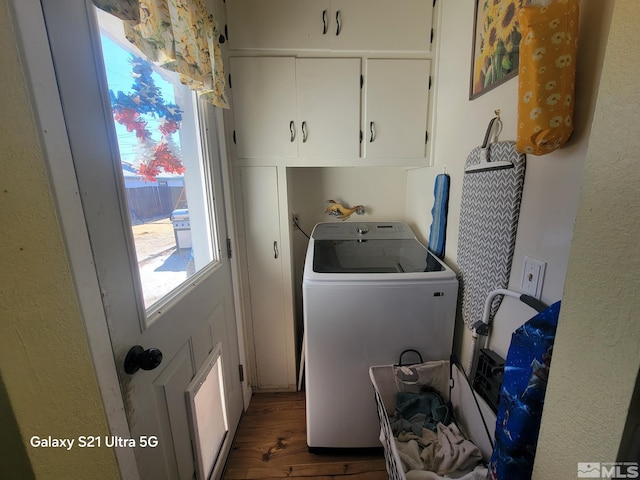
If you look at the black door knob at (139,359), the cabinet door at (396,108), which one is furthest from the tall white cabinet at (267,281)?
the black door knob at (139,359)

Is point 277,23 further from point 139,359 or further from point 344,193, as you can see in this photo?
point 139,359

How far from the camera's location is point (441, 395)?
3.86 ft

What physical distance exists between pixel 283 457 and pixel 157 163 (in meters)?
1.59

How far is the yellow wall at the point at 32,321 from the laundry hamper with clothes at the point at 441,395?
931 millimetres

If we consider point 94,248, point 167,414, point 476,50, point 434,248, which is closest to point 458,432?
point 434,248

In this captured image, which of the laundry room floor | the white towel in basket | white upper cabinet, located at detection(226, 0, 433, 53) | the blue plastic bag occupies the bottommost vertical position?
the laundry room floor

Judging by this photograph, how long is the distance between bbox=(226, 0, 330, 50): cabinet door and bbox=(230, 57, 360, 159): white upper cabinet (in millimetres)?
79

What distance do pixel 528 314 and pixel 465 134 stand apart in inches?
31.1

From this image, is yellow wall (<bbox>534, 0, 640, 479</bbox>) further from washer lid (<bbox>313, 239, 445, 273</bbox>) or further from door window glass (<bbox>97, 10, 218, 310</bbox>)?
door window glass (<bbox>97, 10, 218, 310</bbox>)

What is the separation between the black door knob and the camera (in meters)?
0.64

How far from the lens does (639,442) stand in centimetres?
40

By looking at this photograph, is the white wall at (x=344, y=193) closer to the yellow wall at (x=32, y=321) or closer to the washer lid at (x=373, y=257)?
the washer lid at (x=373, y=257)

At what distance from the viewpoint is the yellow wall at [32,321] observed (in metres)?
0.42

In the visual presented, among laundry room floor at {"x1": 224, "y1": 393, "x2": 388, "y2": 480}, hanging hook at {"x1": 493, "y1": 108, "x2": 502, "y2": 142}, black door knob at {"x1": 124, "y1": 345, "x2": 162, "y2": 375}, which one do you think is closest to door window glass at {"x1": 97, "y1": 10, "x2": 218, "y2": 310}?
black door knob at {"x1": 124, "y1": 345, "x2": 162, "y2": 375}
